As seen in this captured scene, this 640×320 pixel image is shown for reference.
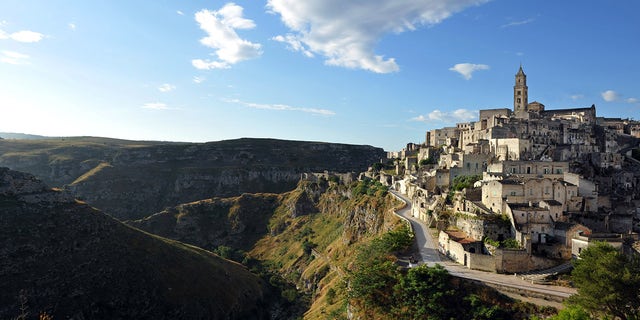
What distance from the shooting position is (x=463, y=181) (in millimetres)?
65938

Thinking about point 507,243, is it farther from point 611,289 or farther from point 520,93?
point 520,93

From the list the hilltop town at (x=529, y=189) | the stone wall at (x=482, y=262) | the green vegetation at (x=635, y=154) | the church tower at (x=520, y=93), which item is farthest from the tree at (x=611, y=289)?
the church tower at (x=520, y=93)

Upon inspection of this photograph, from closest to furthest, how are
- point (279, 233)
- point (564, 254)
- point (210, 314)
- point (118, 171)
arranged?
point (564, 254), point (210, 314), point (279, 233), point (118, 171)

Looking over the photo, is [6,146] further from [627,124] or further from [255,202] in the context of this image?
Answer: [627,124]

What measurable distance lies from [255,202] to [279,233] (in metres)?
20.7

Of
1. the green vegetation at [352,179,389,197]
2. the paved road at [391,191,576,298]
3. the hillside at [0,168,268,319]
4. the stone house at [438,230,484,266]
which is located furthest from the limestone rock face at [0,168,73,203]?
the stone house at [438,230,484,266]

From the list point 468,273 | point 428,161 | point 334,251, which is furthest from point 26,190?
point 428,161

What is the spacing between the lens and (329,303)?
65.4 metres

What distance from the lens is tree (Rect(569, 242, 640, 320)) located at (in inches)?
1204

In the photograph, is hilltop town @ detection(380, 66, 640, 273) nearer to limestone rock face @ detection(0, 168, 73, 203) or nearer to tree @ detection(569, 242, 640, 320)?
tree @ detection(569, 242, 640, 320)

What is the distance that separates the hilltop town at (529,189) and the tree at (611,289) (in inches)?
342

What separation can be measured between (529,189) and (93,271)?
67.4 metres

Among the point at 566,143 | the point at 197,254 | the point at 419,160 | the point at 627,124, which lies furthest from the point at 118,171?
the point at 627,124

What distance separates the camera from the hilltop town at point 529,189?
4312 cm
